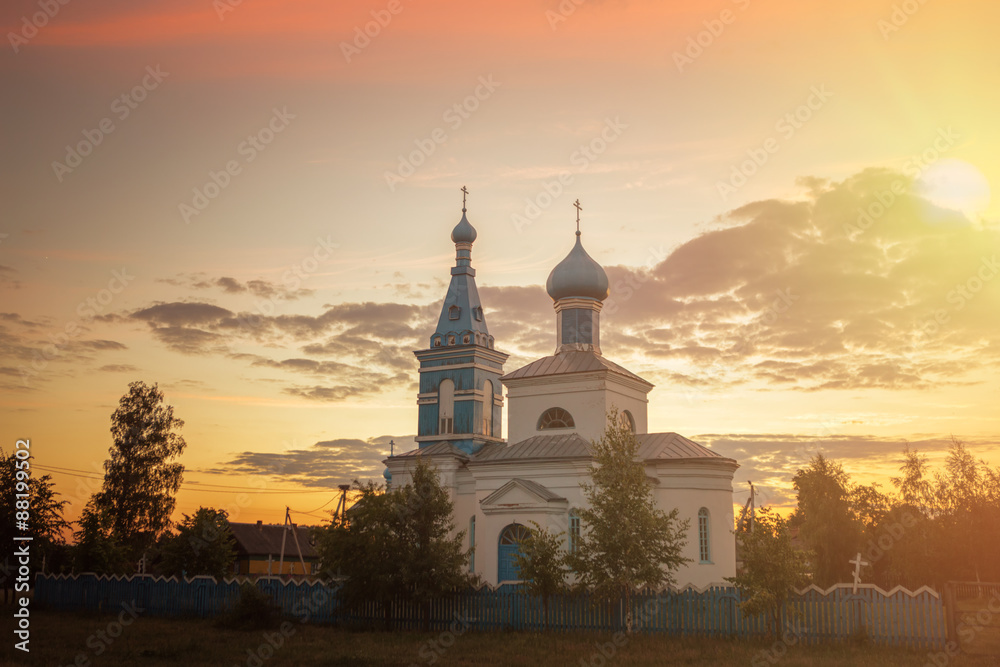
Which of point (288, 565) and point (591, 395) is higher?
point (591, 395)

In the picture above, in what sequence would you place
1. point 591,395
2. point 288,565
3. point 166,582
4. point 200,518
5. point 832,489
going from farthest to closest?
point 288,565
point 832,489
point 200,518
point 591,395
point 166,582

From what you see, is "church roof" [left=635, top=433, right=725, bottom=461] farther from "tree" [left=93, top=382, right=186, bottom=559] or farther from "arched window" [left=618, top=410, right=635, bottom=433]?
"tree" [left=93, top=382, right=186, bottom=559]

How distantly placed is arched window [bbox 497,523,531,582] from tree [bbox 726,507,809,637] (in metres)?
10.4

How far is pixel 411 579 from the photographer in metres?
23.4

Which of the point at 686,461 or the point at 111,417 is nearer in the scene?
the point at 686,461

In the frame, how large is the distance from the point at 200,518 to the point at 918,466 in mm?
41376

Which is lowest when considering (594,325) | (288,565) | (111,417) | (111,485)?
(288,565)

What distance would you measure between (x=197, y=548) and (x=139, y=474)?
8572 millimetres

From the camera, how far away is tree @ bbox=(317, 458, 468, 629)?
23.6 m

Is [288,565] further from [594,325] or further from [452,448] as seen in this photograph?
[594,325]

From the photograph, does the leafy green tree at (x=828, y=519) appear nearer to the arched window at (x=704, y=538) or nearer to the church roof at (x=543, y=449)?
the arched window at (x=704, y=538)

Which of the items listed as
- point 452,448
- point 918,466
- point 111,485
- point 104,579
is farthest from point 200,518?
point 918,466

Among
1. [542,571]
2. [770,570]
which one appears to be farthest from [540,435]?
[770,570]

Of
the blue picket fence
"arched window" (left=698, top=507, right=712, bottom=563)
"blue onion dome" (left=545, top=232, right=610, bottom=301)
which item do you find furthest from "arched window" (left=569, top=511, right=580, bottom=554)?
"blue onion dome" (left=545, top=232, right=610, bottom=301)
